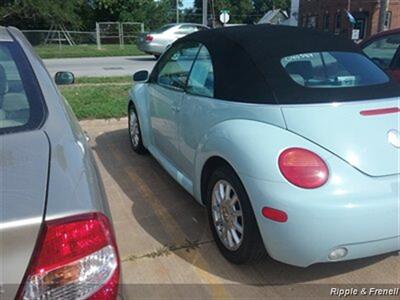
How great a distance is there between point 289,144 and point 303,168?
18 cm

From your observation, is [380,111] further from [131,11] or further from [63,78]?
[131,11]

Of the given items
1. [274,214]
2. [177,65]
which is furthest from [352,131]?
[177,65]

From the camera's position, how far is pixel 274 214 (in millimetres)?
2510

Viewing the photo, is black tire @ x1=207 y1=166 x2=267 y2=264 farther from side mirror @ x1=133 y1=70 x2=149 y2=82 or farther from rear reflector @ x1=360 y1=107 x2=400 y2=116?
side mirror @ x1=133 y1=70 x2=149 y2=82

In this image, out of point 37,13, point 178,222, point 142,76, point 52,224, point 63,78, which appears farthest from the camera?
point 37,13

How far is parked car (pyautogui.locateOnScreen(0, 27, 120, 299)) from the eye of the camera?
4.33 ft

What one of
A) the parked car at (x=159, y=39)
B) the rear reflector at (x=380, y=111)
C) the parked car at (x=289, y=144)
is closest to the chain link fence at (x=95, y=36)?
the parked car at (x=159, y=39)

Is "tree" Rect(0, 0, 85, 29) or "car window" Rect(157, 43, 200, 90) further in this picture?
"tree" Rect(0, 0, 85, 29)

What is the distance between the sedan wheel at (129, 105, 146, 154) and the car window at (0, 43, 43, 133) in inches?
106

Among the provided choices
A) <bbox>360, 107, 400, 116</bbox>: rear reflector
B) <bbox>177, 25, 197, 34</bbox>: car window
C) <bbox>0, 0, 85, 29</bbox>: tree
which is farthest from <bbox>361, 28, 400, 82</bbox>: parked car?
<bbox>0, 0, 85, 29</bbox>: tree

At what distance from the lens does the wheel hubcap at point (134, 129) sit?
5.37 meters

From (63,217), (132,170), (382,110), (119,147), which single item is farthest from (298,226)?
(119,147)

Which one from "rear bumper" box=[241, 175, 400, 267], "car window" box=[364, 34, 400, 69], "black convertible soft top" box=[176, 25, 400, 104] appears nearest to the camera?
"rear bumper" box=[241, 175, 400, 267]

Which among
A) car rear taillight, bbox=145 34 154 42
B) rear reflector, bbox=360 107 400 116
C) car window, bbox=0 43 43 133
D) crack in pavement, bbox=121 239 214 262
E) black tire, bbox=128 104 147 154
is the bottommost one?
crack in pavement, bbox=121 239 214 262
